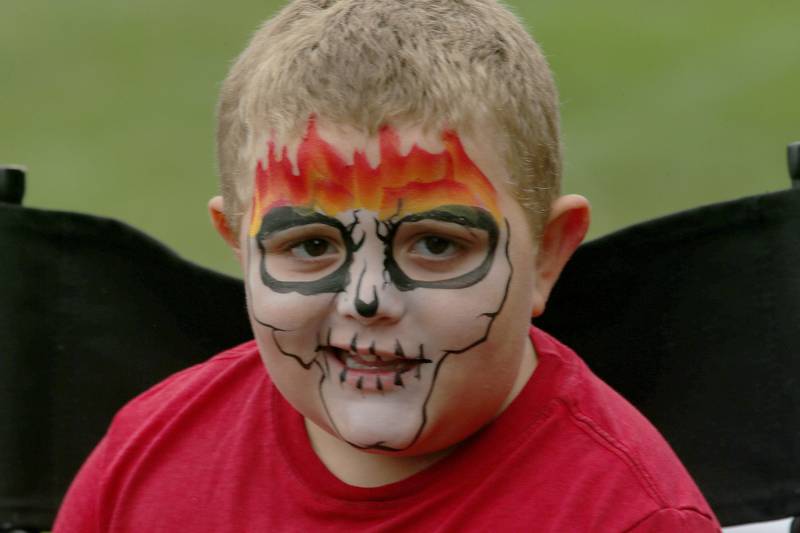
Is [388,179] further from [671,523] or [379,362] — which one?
[671,523]

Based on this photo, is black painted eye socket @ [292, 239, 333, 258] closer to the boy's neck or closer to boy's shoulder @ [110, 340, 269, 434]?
the boy's neck

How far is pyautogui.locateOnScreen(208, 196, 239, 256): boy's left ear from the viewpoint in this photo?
2.82 meters

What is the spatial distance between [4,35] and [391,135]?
635 centimetres

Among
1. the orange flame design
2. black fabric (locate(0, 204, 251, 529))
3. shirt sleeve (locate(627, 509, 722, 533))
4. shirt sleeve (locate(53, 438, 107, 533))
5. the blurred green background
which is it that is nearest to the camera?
the orange flame design

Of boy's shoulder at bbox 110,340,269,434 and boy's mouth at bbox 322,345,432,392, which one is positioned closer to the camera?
boy's mouth at bbox 322,345,432,392

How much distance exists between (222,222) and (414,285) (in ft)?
1.51

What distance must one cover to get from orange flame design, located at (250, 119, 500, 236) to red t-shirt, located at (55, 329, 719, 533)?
0.40 meters

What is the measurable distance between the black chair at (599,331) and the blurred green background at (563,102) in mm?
2581

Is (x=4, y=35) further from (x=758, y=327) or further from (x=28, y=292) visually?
(x=758, y=327)

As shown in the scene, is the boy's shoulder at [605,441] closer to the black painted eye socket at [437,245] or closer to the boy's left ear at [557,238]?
the boy's left ear at [557,238]

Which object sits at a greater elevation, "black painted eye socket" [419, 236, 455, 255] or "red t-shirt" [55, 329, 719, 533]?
Result: "black painted eye socket" [419, 236, 455, 255]

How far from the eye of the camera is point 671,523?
8.55 ft

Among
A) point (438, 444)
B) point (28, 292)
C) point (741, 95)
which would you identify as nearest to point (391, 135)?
point (438, 444)

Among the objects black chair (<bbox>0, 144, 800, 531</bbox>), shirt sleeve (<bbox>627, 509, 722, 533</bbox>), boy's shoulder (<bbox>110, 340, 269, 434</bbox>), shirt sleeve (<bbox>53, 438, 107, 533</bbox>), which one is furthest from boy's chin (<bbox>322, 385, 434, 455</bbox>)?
black chair (<bbox>0, 144, 800, 531</bbox>)
